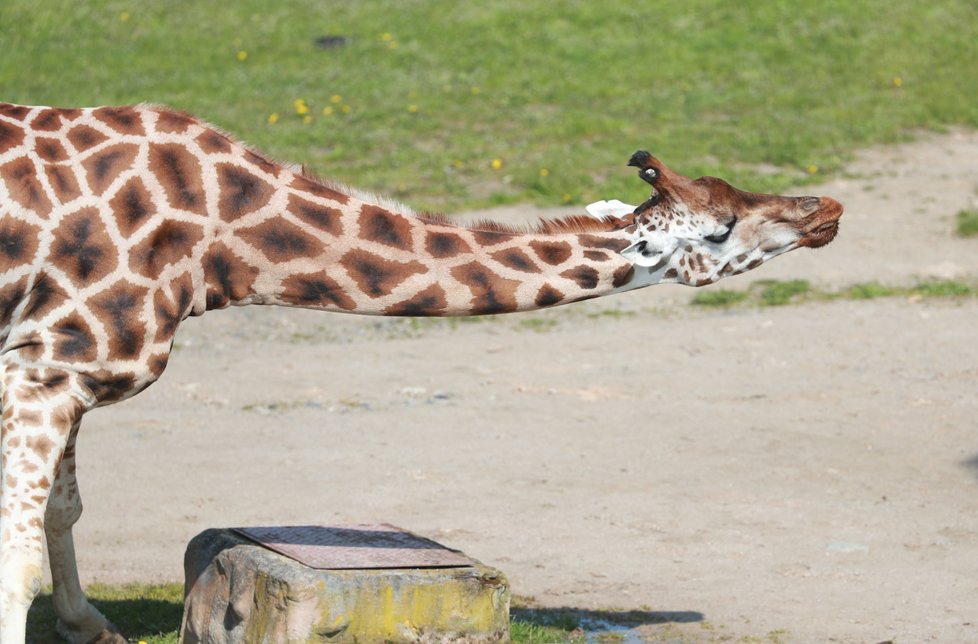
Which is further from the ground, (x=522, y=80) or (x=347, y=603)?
(x=522, y=80)

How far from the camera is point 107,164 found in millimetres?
5785

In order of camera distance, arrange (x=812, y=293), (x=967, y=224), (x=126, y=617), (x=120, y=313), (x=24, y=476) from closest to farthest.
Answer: (x=24, y=476)
(x=120, y=313)
(x=126, y=617)
(x=812, y=293)
(x=967, y=224)

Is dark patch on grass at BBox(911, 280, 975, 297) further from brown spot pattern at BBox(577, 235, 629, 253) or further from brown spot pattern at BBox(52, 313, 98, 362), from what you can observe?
brown spot pattern at BBox(52, 313, 98, 362)

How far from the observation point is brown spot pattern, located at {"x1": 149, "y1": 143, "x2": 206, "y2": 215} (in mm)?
5742

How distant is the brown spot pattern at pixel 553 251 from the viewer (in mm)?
5816

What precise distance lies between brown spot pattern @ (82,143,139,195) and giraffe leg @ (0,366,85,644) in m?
0.77

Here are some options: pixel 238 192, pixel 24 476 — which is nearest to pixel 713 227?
pixel 238 192

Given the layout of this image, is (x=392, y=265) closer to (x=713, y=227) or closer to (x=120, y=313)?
(x=120, y=313)

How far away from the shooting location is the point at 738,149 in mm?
16422

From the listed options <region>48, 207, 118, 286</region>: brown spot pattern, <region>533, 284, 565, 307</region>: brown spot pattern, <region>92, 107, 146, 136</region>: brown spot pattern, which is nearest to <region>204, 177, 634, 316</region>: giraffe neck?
<region>533, 284, 565, 307</region>: brown spot pattern

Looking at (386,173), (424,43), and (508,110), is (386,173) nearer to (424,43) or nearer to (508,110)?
(508,110)

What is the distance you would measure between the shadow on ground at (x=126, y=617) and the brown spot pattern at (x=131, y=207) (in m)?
2.25

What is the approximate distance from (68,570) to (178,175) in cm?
201

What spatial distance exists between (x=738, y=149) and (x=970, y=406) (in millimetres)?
6772
